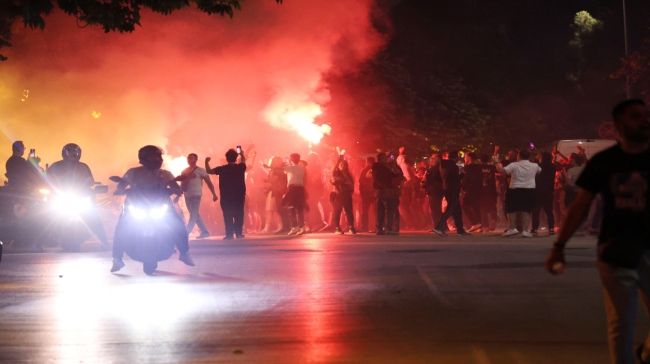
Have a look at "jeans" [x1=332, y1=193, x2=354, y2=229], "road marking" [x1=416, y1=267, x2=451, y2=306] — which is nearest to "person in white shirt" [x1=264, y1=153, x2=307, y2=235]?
"jeans" [x1=332, y1=193, x2=354, y2=229]

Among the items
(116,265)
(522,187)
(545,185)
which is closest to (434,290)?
(116,265)

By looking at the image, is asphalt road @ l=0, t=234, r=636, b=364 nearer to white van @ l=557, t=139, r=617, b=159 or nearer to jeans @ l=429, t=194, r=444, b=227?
jeans @ l=429, t=194, r=444, b=227

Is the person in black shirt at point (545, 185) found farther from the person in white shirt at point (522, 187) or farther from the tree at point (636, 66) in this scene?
the tree at point (636, 66)

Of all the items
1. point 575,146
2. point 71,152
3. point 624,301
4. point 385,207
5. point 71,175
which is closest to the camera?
point 624,301

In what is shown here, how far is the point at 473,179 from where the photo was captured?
21594mm

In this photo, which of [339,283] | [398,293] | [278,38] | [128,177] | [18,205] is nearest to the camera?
[398,293]

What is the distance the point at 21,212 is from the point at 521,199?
9613 millimetres

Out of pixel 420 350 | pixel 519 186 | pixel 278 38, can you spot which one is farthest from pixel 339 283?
pixel 278 38

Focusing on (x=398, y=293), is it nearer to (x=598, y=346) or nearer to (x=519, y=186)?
(x=598, y=346)

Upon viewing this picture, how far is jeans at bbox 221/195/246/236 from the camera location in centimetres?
1967

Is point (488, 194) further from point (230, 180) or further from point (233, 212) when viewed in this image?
point (230, 180)

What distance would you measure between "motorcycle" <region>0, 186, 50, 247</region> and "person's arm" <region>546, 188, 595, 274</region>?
1353 centimetres

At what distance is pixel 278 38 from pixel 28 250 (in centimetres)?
1481

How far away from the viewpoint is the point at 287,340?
7.18 metres
